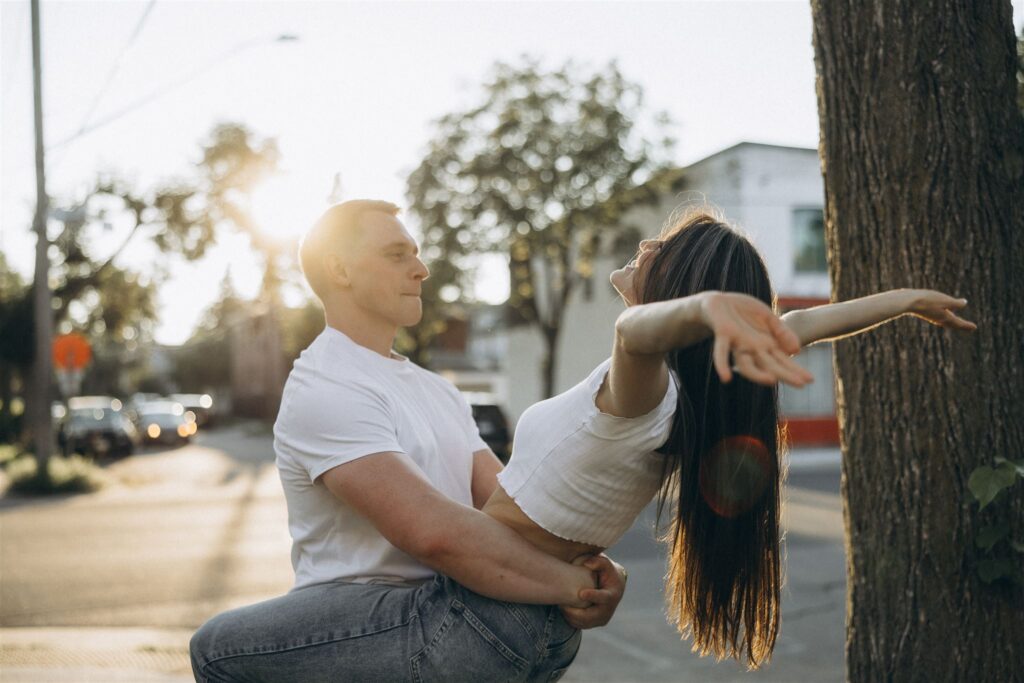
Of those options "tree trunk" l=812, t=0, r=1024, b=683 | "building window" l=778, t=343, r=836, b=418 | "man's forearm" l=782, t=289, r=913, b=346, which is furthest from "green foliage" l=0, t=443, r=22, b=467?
"man's forearm" l=782, t=289, r=913, b=346

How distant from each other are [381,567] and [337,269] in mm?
807

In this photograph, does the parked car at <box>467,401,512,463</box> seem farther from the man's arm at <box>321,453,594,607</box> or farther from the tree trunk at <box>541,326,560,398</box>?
the man's arm at <box>321,453,594,607</box>

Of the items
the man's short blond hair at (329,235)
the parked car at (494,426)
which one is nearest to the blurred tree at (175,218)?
the parked car at (494,426)

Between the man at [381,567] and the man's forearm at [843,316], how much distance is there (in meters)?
0.77

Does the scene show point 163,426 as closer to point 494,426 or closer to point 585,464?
point 494,426

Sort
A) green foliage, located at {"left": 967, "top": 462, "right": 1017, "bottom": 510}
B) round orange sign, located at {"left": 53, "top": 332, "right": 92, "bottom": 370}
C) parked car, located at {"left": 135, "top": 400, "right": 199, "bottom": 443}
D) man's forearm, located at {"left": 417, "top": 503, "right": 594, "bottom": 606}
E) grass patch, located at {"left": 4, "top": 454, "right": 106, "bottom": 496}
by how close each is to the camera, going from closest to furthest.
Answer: man's forearm, located at {"left": 417, "top": 503, "right": 594, "bottom": 606}
green foliage, located at {"left": 967, "top": 462, "right": 1017, "bottom": 510}
grass patch, located at {"left": 4, "top": 454, "right": 106, "bottom": 496}
round orange sign, located at {"left": 53, "top": 332, "right": 92, "bottom": 370}
parked car, located at {"left": 135, "top": 400, "right": 199, "bottom": 443}

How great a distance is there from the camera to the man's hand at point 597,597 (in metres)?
2.46

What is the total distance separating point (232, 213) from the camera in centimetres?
3150

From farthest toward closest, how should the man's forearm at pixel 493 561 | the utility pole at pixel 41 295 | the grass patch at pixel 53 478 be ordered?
the grass patch at pixel 53 478 < the utility pole at pixel 41 295 < the man's forearm at pixel 493 561

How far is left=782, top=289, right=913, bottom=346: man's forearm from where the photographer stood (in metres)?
2.11

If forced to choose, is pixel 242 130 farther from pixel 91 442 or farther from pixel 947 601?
pixel 947 601

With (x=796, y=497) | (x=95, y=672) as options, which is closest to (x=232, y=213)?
(x=796, y=497)

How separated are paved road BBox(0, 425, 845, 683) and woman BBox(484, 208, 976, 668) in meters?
1.81

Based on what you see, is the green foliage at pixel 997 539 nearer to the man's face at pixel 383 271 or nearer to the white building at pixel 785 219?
the man's face at pixel 383 271
